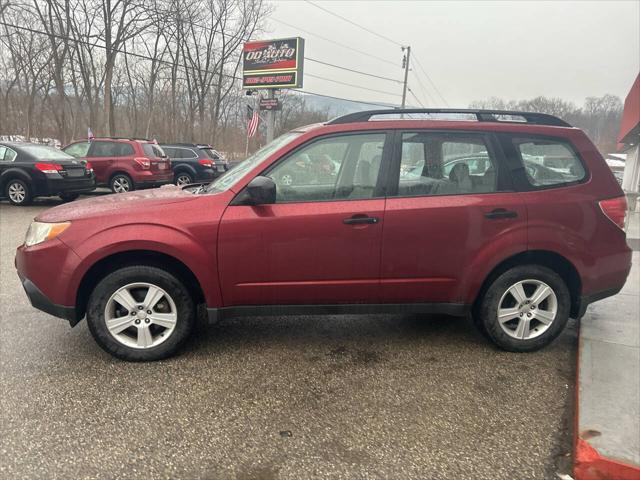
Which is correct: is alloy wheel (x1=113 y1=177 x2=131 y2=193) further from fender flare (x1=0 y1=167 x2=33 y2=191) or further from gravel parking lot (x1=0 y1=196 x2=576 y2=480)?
gravel parking lot (x1=0 y1=196 x2=576 y2=480)

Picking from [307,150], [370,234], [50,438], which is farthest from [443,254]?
[50,438]

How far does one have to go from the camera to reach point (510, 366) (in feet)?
11.5

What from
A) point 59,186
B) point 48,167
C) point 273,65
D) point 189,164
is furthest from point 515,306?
point 273,65

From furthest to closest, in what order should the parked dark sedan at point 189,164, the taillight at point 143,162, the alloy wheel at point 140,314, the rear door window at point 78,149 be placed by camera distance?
the parked dark sedan at point 189,164, the rear door window at point 78,149, the taillight at point 143,162, the alloy wheel at point 140,314

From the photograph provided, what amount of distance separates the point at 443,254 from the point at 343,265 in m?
0.76

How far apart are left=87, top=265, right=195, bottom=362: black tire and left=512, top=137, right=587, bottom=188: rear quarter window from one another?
9.09 feet

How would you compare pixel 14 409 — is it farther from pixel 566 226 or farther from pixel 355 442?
pixel 566 226

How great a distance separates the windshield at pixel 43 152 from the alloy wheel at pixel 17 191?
812 mm

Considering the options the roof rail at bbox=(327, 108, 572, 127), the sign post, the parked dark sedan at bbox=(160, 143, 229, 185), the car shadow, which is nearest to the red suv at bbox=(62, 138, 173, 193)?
the parked dark sedan at bbox=(160, 143, 229, 185)

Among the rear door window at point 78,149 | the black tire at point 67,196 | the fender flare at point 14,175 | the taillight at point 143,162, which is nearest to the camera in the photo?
the fender flare at point 14,175

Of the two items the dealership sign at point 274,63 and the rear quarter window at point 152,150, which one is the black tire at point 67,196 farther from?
the dealership sign at point 274,63

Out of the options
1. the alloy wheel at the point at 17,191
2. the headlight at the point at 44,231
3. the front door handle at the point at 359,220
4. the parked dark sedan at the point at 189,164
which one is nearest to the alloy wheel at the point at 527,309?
the front door handle at the point at 359,220

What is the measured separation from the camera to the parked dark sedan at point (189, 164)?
16016mm

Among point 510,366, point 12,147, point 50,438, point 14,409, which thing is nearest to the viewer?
point 50,438
